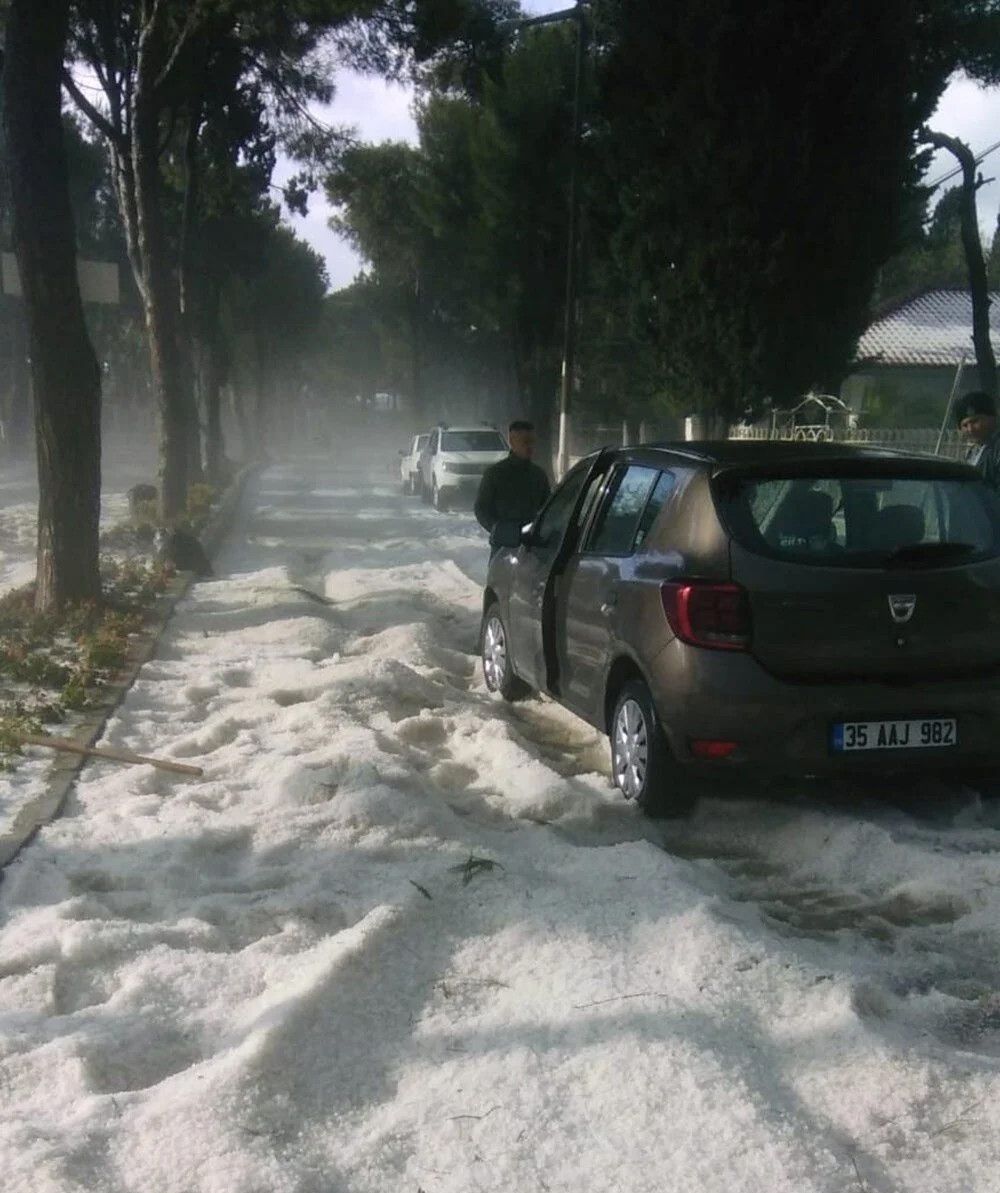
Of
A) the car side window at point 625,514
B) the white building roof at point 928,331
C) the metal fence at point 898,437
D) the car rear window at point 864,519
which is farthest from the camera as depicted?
the white building roof at point 928,331

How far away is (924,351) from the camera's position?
4366 centimetres

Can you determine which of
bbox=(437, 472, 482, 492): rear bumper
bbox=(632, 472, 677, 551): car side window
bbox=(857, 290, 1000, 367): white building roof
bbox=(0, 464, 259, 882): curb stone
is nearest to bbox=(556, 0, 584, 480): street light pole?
bbox=(437, 472, 482, 492): rear bumper

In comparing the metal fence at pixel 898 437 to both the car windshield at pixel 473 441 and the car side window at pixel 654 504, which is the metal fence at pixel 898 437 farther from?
the car windshield at pixel 473 441

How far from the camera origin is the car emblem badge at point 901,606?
19.0 ft

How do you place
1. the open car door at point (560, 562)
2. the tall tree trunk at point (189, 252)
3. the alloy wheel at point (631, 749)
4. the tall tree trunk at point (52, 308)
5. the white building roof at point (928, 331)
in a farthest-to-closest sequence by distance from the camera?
1. the white building roof at point (928, 331)
2. the tall tree trunk at point (189, 252)
3. the tall tree trunk at point (52, 308)
4. the open car door at point (560, 562)
5. the alloy wheel at point (631, 749)

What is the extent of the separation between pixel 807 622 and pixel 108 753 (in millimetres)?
3492

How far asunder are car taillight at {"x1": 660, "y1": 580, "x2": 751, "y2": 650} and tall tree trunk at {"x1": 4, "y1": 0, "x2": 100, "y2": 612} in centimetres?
711

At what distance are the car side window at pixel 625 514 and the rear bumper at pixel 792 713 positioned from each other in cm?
99

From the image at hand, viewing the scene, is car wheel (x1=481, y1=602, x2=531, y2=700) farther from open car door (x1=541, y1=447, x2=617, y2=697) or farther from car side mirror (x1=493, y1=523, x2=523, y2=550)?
open car door (x1=541, y1=447, x2=617, y2=697)

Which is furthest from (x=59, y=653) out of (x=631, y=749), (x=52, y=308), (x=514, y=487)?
(x=631, y=749)

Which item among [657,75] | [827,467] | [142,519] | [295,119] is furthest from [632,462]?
[295,119]

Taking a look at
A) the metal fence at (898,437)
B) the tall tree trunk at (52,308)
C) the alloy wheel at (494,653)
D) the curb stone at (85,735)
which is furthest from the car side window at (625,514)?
the metal fence at (898,437)

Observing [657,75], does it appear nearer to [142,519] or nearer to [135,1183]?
[142,519]

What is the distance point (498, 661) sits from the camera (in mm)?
9070
